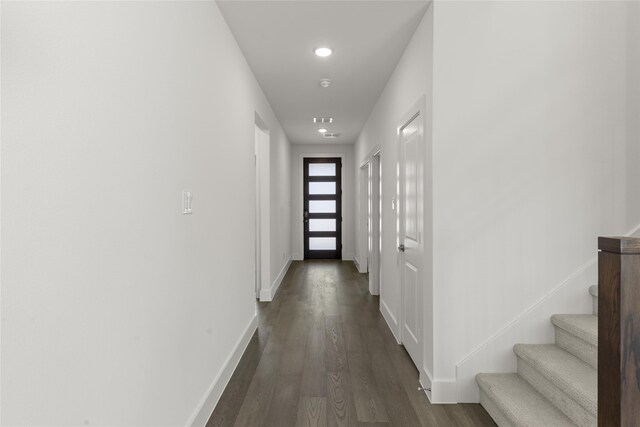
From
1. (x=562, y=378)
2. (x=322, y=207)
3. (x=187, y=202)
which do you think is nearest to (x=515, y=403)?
(x=562, y=378)

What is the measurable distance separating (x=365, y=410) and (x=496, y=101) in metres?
2.02

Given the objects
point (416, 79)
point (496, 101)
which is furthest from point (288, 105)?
point (496, 101)

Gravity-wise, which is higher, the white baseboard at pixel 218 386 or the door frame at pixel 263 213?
the door frame at pixel 263 213

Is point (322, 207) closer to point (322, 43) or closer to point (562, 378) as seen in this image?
point (322, 43)

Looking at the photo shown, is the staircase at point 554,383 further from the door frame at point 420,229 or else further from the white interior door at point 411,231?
the white interior door at point 411,231

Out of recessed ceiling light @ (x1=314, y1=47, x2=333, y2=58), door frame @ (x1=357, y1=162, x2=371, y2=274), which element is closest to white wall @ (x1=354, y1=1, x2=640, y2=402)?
recessed ceiling light @ (x1=314, y1=47, x2=333, y2=58)

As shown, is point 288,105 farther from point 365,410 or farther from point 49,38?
point 49,38

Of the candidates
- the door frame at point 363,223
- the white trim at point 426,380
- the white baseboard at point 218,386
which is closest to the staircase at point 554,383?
the white trim at point 426,380

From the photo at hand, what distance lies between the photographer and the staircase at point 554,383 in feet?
6.00

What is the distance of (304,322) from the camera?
3.97 meters

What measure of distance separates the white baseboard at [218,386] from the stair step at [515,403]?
1.60 metres

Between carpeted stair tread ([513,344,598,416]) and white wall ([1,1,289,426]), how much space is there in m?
1.85

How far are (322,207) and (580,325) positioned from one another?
6375 millimetres

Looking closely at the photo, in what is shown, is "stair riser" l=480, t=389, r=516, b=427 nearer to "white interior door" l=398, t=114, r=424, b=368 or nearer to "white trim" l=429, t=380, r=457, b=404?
"white trim" l=429, t=380, r=457, b=404
